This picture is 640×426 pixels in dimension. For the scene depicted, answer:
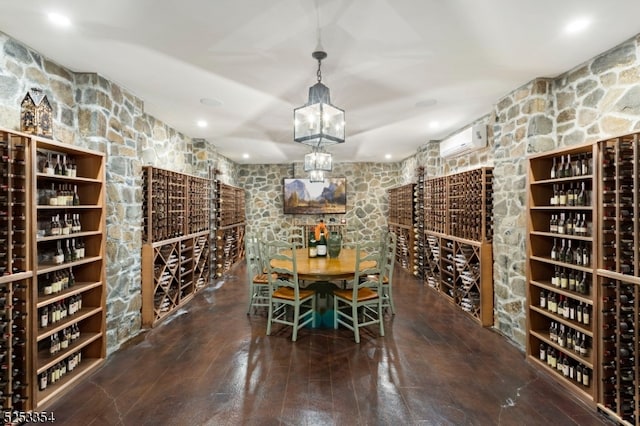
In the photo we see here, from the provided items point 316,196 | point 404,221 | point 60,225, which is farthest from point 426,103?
point 316,196

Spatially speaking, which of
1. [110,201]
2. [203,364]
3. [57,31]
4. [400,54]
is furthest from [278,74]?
[203,364]

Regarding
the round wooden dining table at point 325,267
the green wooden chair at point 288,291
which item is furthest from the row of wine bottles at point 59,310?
the round wooden dining table at point 325,267

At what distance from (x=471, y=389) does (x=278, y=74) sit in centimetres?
306

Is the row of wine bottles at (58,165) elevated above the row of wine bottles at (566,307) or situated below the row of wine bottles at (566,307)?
above

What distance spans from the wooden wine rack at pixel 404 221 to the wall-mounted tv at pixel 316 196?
138cm

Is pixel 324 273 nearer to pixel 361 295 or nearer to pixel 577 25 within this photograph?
pixel 361 295

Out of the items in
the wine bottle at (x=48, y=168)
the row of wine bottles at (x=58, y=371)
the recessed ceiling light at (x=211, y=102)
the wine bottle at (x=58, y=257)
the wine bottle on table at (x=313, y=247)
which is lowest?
the row of wine bottles at (x=58, y=371)

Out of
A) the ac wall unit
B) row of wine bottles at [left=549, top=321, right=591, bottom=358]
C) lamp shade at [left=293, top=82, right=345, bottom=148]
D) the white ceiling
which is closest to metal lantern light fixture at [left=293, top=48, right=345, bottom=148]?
lamp shade at [left=293, top=82, right=345, bottom=148]

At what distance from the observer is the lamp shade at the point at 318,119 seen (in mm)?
2068

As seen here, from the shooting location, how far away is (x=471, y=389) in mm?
2361

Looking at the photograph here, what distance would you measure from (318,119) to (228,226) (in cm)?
496

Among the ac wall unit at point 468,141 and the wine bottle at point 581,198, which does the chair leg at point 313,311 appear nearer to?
the wine bottle at point 581,198

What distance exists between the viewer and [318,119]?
2064 millimetres

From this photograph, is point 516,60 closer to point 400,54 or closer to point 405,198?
point 400,54
